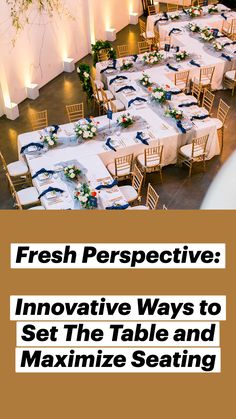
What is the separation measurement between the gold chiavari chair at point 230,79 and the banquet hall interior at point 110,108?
25 millimetres

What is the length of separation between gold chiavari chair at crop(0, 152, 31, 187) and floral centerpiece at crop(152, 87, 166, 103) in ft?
9.30

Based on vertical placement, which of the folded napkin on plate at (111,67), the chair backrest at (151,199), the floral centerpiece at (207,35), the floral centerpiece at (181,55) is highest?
the floral centerpiece at (207,35)

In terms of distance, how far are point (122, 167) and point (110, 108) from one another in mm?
2341

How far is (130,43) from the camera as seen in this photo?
1404 centimetres

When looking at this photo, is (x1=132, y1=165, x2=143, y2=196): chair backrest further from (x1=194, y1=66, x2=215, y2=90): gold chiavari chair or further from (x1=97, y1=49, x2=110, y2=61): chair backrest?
(x1=97, y1=49, x2=110, y2=61): chair backrest

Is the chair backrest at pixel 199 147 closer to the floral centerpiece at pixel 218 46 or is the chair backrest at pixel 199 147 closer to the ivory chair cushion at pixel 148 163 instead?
the ivory chair cushion at pixel 148 163

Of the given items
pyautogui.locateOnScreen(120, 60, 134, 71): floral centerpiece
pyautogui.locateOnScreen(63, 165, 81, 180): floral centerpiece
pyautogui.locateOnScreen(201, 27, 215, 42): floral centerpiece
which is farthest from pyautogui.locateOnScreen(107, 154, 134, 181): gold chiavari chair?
pyautogui.locateOnScreen(201, 27, 215, 42): floral centerpiece

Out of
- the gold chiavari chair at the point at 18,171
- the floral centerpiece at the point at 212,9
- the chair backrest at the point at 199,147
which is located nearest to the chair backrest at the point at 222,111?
the chair backrest at the point at 199,147

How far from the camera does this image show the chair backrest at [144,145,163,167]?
8.52 m

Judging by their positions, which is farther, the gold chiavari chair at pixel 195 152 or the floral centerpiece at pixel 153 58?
the floral centerpiece at pixel 153 58

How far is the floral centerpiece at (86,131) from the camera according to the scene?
337 inches

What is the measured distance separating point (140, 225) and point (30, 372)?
617 mm

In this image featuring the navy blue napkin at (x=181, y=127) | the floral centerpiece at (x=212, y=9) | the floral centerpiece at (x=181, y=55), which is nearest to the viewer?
the navy blue napkin at (x=181, y=127)

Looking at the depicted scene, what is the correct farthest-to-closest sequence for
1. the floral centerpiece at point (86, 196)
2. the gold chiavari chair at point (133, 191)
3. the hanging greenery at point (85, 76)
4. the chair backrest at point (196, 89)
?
the chair backrest at point (196, 89), the hanging greenery at point (85, 76), the gold chiavari chair at point (133, 191), the floral centerpiece at point (86, 196)
